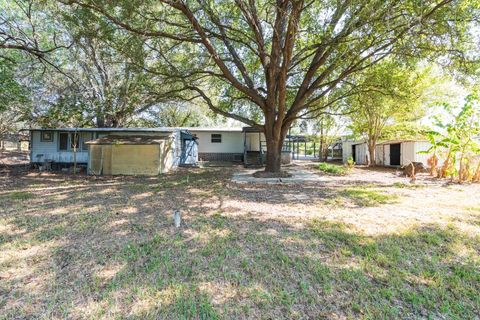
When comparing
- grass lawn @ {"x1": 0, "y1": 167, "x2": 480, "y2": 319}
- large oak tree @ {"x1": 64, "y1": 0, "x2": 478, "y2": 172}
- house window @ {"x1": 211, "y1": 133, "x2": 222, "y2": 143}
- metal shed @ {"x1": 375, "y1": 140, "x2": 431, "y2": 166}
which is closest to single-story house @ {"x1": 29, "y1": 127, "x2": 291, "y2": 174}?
house window @ {"x1": 211, "y1": 133, "x2": 222, "y2": 143}

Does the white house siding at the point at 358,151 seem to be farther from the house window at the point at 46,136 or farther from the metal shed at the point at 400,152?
the house window at the point at 46,136

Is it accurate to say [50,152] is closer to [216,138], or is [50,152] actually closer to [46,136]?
[46,136]

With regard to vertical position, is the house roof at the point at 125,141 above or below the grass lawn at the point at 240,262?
above

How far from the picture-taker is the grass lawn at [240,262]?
2354mm

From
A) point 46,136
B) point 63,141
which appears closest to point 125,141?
point 63,141

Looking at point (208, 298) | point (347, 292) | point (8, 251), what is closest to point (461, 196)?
point (347, 292)

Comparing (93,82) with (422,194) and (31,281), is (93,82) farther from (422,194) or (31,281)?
(422,194)

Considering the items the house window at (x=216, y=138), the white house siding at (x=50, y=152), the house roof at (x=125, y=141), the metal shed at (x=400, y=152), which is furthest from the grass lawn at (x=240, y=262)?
the house window at (x=216, y=138)

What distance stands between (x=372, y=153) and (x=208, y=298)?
19972 millimetres

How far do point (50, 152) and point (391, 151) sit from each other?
74.7 feet

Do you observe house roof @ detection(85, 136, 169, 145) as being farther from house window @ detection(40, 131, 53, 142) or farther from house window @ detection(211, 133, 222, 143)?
house window @ detection(211, 133, 222, 143)

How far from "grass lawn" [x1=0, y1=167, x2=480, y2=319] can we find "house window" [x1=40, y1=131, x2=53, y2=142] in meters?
12.4

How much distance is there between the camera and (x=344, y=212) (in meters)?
5.12

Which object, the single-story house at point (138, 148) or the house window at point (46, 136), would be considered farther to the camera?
the house window at point (46, 136)
